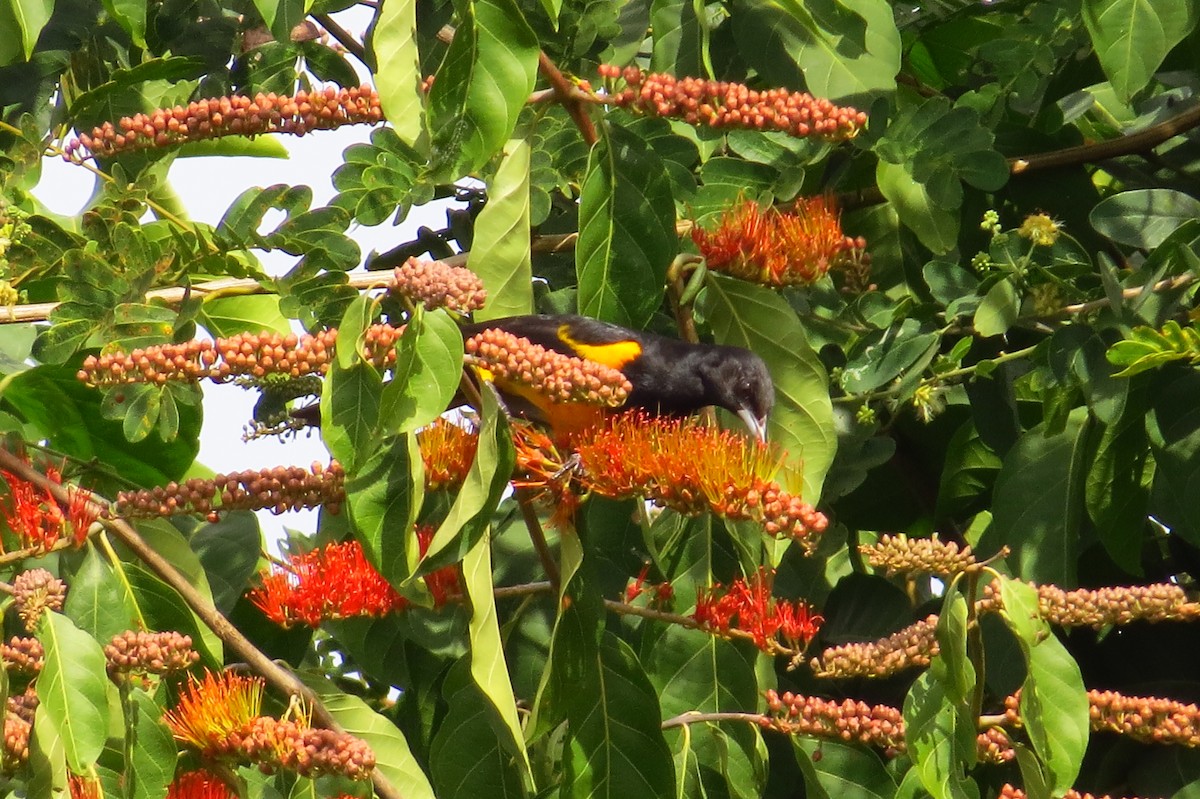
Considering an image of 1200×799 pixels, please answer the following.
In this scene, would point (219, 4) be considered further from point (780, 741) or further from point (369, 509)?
point (780, 741)

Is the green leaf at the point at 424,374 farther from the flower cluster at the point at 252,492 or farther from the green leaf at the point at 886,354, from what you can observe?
the green leaf at the point at 886,354

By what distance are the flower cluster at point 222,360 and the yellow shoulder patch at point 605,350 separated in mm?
1003

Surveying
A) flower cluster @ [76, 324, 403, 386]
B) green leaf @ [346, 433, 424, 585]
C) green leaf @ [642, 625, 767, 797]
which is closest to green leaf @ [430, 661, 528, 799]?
green leaf @ [642, 625, 767, 797]

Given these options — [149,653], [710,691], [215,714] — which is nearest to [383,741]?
[215,714]

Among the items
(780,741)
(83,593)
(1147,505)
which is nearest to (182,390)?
(83,593)

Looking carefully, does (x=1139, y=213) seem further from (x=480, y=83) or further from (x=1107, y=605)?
(x=480, y=83)

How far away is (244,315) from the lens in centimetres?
358

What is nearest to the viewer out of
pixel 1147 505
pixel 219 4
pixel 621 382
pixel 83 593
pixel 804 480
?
pixel 621 382

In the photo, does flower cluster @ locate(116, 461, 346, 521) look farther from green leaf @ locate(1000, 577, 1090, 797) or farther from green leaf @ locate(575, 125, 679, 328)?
green leaf @ locate(1000, 577, 1090, 797)

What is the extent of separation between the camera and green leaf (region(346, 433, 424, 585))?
2127 millimetres

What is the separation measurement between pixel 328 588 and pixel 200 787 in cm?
38

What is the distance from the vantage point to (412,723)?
3.33m

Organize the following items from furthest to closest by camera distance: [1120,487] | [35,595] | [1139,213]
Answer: [1120,487] → [1139,213] → [35,595]

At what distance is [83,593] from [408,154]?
0.93 m
